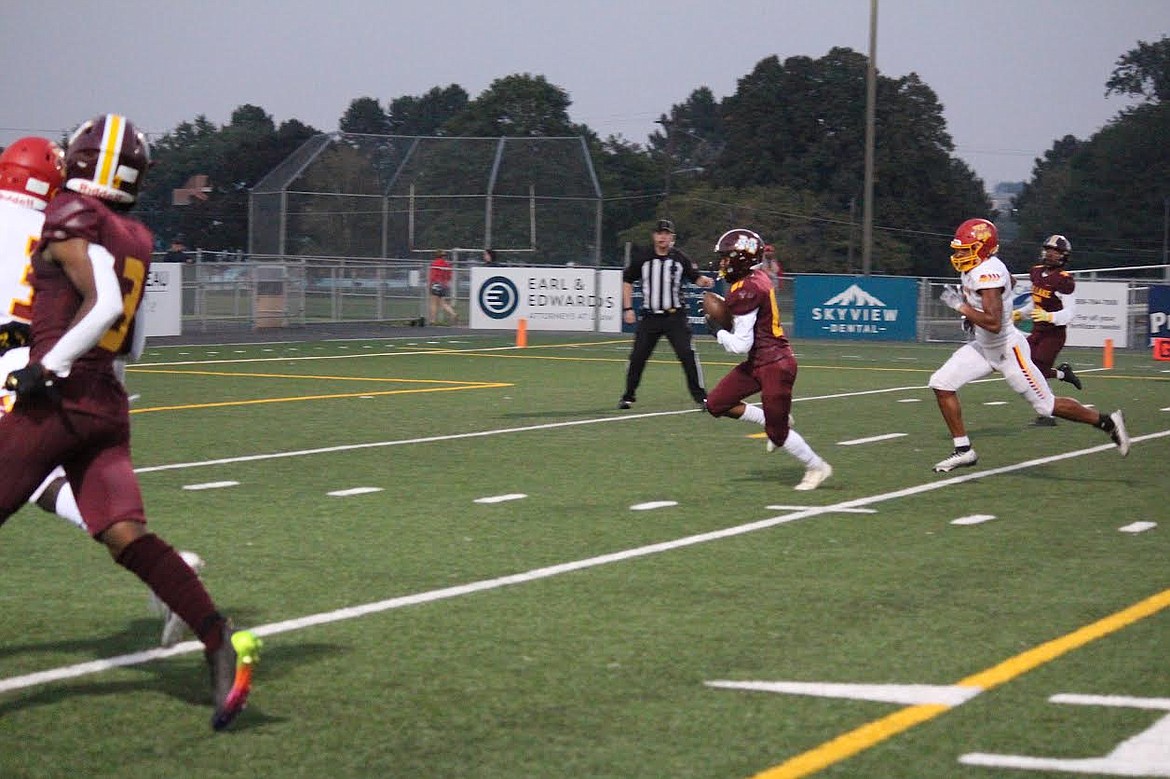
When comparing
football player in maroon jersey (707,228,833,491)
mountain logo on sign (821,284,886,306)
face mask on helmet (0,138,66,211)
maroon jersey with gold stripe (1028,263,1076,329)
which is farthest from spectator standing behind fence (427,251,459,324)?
face mask on helmet (0,138,66,211)

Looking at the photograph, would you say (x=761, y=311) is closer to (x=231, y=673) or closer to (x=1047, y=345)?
(x=1047, y=345)

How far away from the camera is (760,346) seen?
39.9ft

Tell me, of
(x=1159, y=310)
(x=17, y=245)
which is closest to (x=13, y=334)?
(x=17, y=245)

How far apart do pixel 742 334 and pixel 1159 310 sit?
23.2 metres

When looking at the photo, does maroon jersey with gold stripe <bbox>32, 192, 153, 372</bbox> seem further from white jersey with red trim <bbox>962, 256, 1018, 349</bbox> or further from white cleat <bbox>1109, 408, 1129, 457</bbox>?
white cleat <bbox>1109, 408, 1129, 457</bbox>

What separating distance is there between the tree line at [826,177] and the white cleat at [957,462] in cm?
6322

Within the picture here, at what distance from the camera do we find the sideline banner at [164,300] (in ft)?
104

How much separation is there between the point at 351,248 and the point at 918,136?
49.7m

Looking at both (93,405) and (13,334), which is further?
(13,334)

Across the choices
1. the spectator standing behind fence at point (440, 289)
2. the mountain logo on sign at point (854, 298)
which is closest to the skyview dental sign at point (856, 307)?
the mountain logo on sign at point (854, 298)

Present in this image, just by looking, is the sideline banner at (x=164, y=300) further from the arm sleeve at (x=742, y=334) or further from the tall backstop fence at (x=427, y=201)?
the arm sleeve at (x=742, y=334)

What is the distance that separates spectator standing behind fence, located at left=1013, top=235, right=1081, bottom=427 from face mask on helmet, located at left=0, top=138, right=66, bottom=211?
11.9m

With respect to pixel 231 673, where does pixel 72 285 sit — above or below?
above

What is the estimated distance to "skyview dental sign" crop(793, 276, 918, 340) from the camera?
3631 cm
